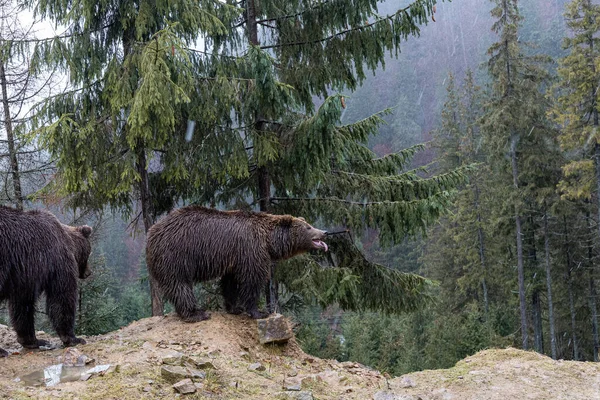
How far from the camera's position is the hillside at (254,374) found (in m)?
4.45

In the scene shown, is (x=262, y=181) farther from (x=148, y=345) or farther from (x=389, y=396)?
(x=389, y=396)

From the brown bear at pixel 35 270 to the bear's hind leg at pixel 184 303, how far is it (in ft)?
4.06

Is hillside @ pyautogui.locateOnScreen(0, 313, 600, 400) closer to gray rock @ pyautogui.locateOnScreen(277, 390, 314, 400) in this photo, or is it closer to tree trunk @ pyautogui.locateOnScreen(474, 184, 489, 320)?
gray rock @ pyautogui.locateOnScreen(277, 390, 314, 400)

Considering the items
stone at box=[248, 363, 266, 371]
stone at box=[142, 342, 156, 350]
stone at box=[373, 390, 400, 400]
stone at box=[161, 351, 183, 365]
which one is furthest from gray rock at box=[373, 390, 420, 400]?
stone at box=[142, 342, 156, 350]

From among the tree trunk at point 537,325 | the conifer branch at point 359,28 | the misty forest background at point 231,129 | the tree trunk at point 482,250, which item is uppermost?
the conifer branch at point 359,28

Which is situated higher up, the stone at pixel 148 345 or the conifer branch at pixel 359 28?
the conifer branch at pixel 359 28

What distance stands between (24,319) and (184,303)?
6.49ft

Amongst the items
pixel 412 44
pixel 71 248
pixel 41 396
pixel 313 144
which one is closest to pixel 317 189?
pixel 313 144

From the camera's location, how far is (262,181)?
9992 mm

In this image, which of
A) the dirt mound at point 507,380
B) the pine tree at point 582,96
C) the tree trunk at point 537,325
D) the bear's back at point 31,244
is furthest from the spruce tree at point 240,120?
the tree trunk at point 537,325

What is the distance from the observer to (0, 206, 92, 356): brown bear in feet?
19.5

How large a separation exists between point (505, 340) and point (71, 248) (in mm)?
24153

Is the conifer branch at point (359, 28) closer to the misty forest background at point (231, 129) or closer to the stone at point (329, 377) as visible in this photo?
the misty forest background at point (231, 129)

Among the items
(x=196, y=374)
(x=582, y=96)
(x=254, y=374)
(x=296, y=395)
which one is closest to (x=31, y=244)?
(x=196, y=374)
